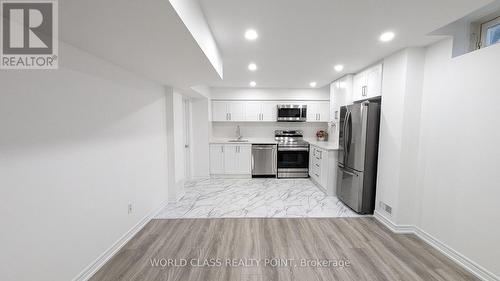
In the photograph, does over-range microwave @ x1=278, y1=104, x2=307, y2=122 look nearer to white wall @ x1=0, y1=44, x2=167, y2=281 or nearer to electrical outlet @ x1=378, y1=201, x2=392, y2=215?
electrical outlet @ x1=378, y1=201, x2=392, y2=215

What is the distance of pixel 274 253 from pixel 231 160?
3219 mm

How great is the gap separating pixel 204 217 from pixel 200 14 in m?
2.71

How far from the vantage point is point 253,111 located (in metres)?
5.51

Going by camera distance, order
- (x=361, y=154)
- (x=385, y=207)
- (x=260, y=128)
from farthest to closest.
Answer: (x=260, y=128), (x=361, y=154), (x=385, y=207)

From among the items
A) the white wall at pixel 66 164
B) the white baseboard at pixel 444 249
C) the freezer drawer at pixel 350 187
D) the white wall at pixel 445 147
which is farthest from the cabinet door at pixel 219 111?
the white baseboard at pixel 444 249

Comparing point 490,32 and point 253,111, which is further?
point 253,111

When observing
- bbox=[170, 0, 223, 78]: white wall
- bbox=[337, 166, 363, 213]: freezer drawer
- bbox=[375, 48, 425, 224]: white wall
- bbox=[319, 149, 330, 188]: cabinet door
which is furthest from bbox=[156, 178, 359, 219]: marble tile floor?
bbox=[170, 0, 223, 78]: white wall

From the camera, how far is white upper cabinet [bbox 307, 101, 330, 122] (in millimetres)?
5508

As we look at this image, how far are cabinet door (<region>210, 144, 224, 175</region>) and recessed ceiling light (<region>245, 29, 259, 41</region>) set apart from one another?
336 centimetres

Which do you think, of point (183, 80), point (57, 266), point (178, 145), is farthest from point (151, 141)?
point (57, 266)

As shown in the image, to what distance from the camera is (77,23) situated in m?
1.25

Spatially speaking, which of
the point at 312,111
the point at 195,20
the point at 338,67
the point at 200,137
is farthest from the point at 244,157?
the point at 195,20

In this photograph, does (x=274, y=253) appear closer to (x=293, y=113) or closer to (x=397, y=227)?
(x=397, y=227)

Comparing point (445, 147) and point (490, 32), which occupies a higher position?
point (490, 32)
